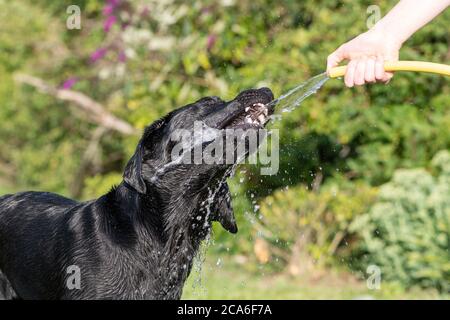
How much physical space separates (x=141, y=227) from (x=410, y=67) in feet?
5.44

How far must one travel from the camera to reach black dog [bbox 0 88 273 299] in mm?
4414

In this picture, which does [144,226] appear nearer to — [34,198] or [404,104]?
[34,198]

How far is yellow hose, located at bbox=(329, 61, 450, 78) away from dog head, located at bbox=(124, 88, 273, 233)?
0.72 metres

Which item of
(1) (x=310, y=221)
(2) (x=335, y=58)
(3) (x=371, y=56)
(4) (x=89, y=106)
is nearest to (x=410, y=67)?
(3) (x=371, y=56)

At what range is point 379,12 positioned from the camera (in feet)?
24.3

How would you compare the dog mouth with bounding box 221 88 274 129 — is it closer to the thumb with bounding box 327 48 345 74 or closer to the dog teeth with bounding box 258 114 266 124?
the dog teeth with bounding box 258 114 266 124

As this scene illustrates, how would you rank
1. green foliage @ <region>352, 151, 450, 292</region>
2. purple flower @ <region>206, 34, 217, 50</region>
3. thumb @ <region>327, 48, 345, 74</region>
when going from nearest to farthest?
thumb @ <region>327, 48, 345, 74</region>, green foliage @ <region>352, 151, 450, 292</region>, purple flower @ <region>206, 34, 217, 50</region>

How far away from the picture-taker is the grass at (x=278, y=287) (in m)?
6.83

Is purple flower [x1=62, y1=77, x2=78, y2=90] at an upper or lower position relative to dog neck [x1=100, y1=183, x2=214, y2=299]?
upper

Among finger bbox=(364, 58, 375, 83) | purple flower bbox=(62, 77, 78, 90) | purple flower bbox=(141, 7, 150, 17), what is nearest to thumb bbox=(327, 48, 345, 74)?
finger bbox=(364, 58, 375, 83)

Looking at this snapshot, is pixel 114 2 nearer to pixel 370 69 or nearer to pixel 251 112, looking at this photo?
pixel 251 112

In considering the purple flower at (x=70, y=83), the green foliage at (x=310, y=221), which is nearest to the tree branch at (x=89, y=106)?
the purple flower at (x=70, y=83)

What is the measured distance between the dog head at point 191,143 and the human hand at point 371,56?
868 mm

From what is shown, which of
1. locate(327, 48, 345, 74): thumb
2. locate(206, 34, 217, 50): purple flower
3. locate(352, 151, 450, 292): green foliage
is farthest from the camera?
locate(206, 34, 217, 50): purple flower
